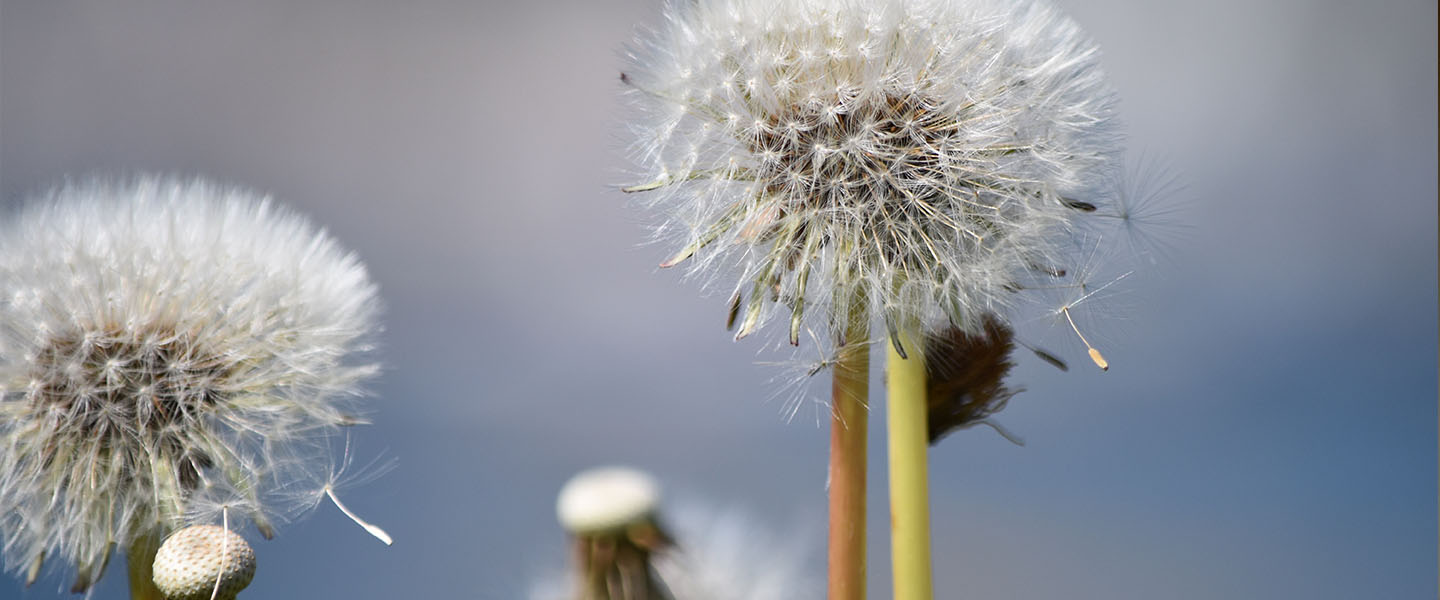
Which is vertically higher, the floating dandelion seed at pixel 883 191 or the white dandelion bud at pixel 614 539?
the floating dandelion seed at pixel 883 191

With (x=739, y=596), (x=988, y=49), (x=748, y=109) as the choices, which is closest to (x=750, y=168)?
(x=748, y=109)

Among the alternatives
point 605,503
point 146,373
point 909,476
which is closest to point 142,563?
point 146,373

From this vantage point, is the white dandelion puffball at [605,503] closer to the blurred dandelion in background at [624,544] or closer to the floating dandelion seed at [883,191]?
the blurred dandelion in background at [624,544]

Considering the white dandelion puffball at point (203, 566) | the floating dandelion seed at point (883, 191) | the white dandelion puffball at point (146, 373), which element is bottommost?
the white dandelion puffball at point (203, 566)

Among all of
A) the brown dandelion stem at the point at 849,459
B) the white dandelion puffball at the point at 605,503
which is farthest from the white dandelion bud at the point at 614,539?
the brown dandelion stem at the point at 849,459

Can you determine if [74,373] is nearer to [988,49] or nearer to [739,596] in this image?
[739,596]

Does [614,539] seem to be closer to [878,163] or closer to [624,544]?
[624,544]
